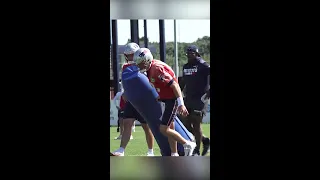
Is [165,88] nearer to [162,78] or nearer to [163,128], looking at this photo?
[162,78]

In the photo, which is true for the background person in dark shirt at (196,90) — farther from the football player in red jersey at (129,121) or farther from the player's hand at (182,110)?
the football player in red jersey at (129,121)

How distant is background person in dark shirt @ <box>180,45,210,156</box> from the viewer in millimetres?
5715

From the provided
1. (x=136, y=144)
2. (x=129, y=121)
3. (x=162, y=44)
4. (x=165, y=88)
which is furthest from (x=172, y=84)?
(x=136, y=144)

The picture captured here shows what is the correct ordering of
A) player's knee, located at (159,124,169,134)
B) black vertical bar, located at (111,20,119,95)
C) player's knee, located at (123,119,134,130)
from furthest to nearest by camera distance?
player's knee, located at (123,119,134,130) → player's knee, located at (159,124,169,134) → black vertical bar, located at (111,20,119,95)

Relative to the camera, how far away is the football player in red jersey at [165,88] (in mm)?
5633

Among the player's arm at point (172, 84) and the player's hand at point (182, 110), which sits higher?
the player's arm at point (172, 84)

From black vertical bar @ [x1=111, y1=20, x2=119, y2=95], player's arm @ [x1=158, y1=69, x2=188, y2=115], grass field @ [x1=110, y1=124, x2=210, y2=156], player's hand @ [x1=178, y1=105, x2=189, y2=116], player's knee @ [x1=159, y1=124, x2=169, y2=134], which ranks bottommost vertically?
grass field @ [x1=110, y1=124, x2=210, y2=156]

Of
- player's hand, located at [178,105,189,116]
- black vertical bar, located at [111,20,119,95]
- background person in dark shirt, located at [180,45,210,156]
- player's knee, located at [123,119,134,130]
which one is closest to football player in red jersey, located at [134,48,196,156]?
player's hand, located at [178,105,189,116]

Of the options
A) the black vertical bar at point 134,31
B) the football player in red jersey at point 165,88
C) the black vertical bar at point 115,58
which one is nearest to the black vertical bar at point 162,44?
the football player in red jersey at point 165,88

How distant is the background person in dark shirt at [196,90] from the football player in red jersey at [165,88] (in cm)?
11

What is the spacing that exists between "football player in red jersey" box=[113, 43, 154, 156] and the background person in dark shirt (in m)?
0.42

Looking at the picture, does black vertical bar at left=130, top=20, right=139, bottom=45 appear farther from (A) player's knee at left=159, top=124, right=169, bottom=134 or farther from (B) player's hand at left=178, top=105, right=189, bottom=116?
(A) player's knee at left=159, top=124, right=169, bottom=134

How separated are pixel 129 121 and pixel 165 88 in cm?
54
